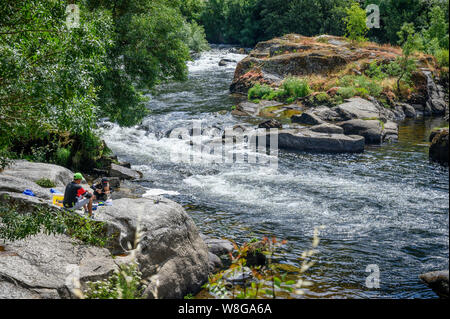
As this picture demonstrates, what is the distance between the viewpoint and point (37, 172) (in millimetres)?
13992

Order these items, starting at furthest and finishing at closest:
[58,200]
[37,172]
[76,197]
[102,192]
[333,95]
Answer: [333,95] < [37,172] < [102,192] < [58,200] < [76,197]

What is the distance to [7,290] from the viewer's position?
7258mm

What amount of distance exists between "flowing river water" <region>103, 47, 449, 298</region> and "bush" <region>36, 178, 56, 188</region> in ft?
14.0

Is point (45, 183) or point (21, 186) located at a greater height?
point (21, 186)

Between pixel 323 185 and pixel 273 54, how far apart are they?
28492mm

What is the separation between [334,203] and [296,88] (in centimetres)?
2012

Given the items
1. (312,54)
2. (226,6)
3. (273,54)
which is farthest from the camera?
(226,6)

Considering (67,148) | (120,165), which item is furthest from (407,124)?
(67,148)

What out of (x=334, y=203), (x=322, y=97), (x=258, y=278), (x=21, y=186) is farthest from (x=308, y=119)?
(x=258, y=278)

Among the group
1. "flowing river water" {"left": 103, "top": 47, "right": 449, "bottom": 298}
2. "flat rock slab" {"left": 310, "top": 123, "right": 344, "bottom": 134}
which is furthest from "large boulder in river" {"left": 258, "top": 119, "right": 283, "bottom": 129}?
"flowing river water" {"left": 103, "top": 47, "right": 449, "bottom": 298}

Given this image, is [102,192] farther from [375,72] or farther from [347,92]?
[375,72]

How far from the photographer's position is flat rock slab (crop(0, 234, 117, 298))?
24.7 ft
